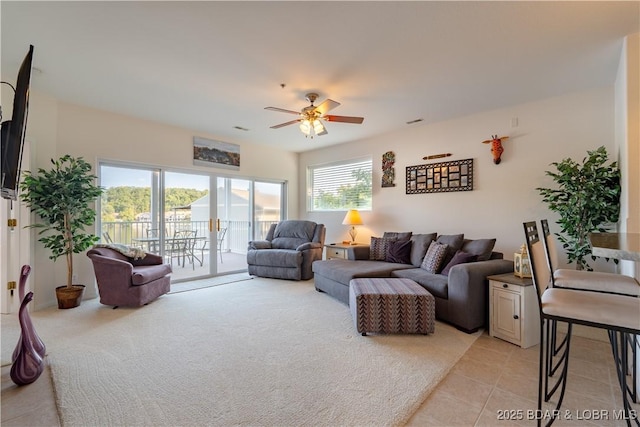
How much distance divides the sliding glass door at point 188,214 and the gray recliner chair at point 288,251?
671 millimetres

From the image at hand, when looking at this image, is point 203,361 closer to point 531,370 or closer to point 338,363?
point 338,363

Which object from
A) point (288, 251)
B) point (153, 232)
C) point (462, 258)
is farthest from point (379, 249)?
point (153, 232)

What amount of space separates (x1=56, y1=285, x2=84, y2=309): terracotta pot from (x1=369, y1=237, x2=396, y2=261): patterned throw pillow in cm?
392

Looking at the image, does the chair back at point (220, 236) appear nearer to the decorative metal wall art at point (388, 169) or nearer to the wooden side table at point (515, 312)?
the decorative metal wall art at point (388, 169)

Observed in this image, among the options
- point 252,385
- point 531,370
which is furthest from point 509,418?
point 252,385

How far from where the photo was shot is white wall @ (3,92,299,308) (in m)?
3.50

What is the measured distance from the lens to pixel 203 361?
7.32ft

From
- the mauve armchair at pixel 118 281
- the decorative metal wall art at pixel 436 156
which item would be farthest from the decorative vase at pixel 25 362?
the decorative metal wall art at pixel 436 156

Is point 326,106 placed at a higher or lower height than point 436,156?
higher

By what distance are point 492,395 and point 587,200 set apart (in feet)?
7.16

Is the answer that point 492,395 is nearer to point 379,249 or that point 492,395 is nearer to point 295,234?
point 379,249

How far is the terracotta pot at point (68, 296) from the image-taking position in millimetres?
3463

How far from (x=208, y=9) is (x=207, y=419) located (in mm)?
2616

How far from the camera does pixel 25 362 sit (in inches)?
77.5
